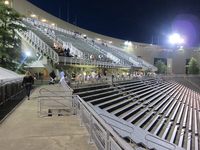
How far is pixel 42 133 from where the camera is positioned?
950 cm

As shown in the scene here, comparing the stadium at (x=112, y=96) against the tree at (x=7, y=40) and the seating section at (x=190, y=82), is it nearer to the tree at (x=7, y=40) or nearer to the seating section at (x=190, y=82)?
the seating section at (x=190, y=82)

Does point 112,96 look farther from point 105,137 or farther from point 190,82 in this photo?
point 190,82

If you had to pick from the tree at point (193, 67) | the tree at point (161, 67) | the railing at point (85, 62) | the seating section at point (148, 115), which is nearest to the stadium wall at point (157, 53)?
the tree at point (161, 67)

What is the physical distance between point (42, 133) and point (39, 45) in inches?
1200

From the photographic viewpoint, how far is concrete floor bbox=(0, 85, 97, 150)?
314 inches

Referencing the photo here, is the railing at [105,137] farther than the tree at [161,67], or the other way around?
the tree at [161,67]

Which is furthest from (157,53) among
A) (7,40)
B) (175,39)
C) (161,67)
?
(7,40)

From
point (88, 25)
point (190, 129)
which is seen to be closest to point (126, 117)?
point (190, 129)

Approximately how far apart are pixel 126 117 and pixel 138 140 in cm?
708

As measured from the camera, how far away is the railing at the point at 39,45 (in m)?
37.7

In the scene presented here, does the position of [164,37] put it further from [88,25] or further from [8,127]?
[8,127]

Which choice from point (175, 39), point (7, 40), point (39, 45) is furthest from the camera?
point (175, 39)

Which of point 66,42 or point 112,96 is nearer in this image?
point 112,96

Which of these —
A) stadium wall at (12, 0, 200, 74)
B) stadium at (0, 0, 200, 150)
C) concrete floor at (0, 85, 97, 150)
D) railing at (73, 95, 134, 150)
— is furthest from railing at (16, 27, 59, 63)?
stadium wall at (12, 0, 200, 74)
